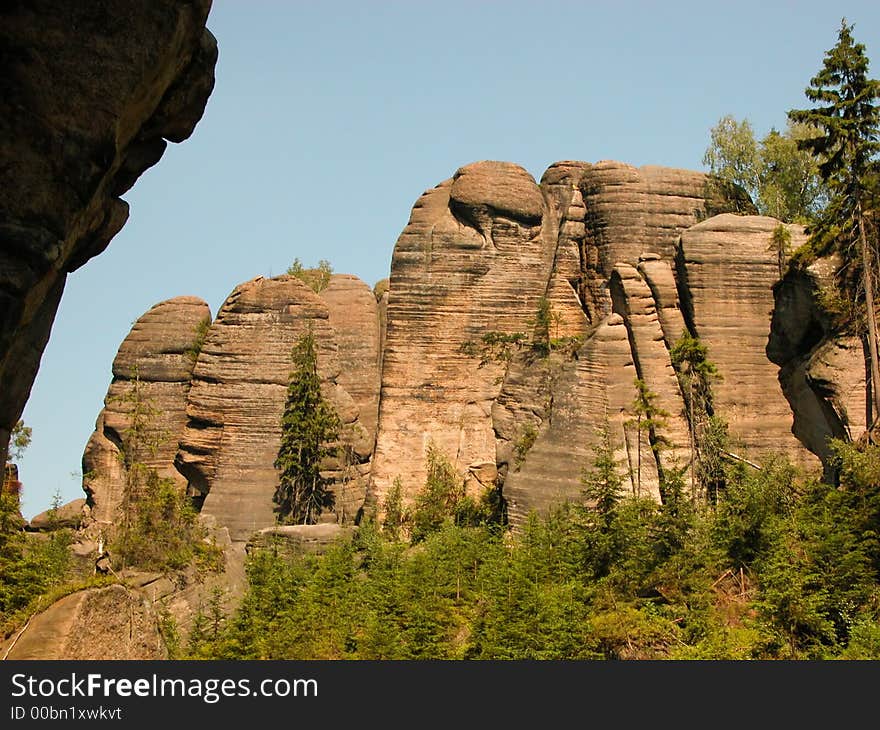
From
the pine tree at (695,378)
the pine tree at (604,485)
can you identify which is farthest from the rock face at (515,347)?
the pine tree at (604,485)

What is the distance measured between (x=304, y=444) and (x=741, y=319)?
13027mm

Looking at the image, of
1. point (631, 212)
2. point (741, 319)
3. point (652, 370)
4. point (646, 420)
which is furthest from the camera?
point (631, 212)

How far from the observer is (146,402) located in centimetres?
4125

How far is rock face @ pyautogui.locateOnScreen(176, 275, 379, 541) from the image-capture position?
37.8m

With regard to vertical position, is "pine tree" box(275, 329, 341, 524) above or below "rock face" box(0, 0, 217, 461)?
above

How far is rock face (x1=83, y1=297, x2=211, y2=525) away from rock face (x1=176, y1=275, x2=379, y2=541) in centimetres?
123

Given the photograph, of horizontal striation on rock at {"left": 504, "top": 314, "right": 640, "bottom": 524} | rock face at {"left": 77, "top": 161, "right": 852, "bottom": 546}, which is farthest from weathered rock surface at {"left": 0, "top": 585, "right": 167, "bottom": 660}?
rock face at {"left": 77, "top": 161, "right": 852, "bottom": 546}

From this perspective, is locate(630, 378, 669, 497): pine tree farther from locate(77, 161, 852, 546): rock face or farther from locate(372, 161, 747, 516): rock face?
locate(372, 161, 747, 516): rock face

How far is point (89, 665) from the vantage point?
11594 mm

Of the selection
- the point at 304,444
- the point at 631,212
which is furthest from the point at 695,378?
the point at 304,444

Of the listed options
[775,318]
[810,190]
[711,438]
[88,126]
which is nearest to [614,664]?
[88,126]

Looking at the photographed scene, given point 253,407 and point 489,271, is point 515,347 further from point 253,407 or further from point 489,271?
point 253,407

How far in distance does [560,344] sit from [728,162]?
20.5 metres

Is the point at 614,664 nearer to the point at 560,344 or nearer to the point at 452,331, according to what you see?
the point at 560,344
